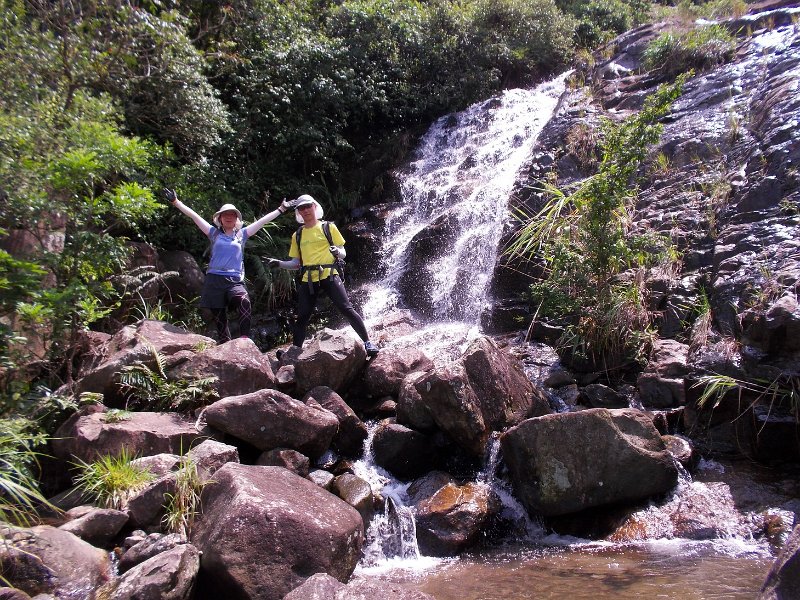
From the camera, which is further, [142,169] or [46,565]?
[142,169]

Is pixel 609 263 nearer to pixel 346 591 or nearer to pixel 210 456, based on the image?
pixel 210 456

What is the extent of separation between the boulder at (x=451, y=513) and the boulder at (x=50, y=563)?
2.58 metres

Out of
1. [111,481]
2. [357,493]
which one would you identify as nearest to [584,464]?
[357,493]

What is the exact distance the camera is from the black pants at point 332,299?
276 inches

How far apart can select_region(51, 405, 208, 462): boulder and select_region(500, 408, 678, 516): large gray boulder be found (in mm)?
3082

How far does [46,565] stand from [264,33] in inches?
446

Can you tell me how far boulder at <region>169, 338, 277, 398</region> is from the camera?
243 inches

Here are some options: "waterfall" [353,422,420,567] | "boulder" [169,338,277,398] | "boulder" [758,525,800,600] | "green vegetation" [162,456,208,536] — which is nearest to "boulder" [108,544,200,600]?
"green vegetation" [162,456,208,536]

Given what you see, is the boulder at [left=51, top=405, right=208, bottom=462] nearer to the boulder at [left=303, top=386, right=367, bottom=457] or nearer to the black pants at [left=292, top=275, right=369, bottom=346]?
the boulder at [left=303, top=386, right=367, bottom=457]

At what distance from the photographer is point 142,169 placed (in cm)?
916

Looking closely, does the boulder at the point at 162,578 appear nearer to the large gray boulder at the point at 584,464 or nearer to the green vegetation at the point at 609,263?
the large gray boulder at the point at 584,464

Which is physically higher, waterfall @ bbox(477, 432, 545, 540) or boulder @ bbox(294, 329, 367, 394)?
boulder @ bbox(294, 329, 367, 394)

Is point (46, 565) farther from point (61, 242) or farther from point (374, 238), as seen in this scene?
point (374, 238)

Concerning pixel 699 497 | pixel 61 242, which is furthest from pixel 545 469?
pixel 61 242
